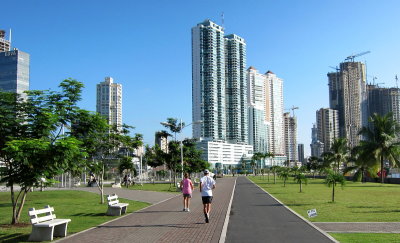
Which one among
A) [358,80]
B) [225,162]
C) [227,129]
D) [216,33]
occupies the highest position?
[216,33]

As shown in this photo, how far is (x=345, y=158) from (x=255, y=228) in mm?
57457

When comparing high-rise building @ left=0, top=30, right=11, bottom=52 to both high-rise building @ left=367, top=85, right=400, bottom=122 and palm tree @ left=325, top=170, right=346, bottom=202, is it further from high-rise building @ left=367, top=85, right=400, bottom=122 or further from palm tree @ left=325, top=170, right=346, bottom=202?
palm tree @ left=325, top=170, right=346, bottom=202

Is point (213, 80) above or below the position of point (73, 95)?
above

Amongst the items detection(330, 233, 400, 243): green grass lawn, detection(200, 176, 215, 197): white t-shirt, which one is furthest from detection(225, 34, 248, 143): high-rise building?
detection(330, 233, 400, 243): green grass lawn

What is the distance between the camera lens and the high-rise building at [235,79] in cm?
16327

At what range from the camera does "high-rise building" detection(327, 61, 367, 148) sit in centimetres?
13175

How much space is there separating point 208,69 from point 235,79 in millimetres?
14285

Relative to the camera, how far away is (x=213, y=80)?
507ft

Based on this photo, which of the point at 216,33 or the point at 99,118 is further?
the point at 216,33

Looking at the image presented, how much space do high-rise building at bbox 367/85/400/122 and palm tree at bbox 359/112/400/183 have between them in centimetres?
9640

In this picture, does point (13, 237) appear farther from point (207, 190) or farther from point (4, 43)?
point (4, 43)

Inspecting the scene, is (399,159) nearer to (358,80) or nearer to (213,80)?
(358,80)

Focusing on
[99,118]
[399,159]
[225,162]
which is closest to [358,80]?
[225,162]

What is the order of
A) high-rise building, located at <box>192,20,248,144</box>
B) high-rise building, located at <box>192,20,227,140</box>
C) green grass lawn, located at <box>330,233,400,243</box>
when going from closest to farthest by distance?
green grass lawn, located at <box>330,233,400,243</box>, high-rise building, located at <box>192,20,227,140</box>, high-rise building, located at <box>192,20,248,144</box>
